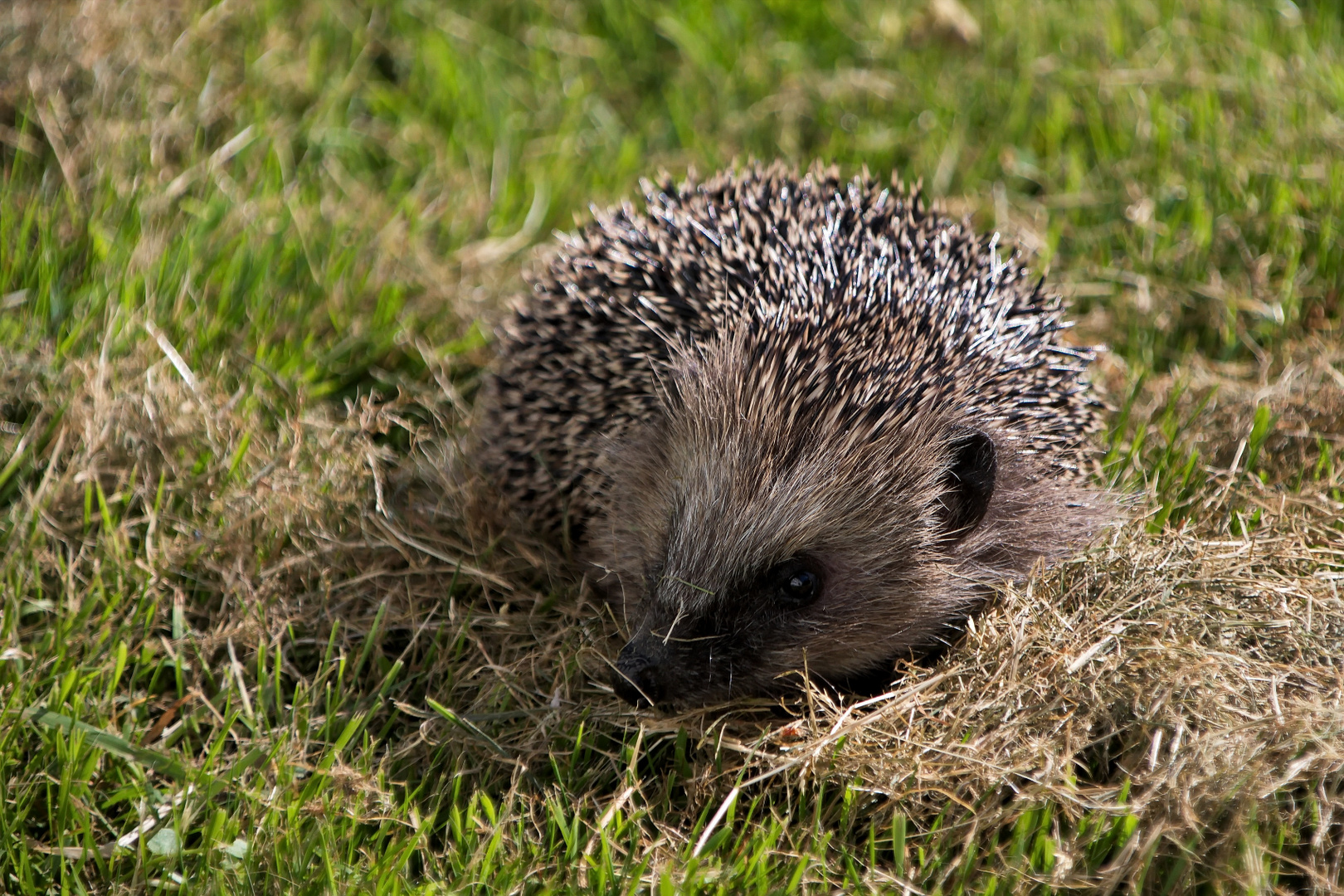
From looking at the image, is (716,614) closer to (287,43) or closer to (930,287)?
(930,287)

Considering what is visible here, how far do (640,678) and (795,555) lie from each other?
1.75 feet

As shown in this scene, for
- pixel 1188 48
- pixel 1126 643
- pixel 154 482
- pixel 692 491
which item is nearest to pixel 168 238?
pixel 154 482

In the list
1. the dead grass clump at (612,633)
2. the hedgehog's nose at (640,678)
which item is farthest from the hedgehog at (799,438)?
the dead grass clump at (612,633)

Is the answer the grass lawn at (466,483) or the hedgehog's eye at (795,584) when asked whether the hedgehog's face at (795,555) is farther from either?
the grass lawn at (466,483)

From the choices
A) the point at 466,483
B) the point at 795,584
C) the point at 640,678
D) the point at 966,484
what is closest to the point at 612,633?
the point at 640,678

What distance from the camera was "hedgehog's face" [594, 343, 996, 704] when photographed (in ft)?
10.7

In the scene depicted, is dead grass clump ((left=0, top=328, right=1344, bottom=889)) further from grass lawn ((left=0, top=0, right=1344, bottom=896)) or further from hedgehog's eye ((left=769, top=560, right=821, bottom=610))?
hedgehog's eye ((left=769, top=560, right=821, bottom=610))

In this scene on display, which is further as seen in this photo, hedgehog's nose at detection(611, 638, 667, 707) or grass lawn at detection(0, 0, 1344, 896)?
hedgehog's nose at detection(611, 638, 667, 707)

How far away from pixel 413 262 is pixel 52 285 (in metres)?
1.32

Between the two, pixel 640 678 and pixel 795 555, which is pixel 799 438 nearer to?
pixel 795 555

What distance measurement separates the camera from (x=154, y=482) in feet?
13.0

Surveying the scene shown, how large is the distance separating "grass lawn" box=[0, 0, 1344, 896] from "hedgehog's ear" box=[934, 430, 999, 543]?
0.92 feet

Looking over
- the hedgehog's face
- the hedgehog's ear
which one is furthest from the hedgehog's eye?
the hedgehog's ear

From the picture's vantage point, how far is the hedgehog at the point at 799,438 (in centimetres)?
331
